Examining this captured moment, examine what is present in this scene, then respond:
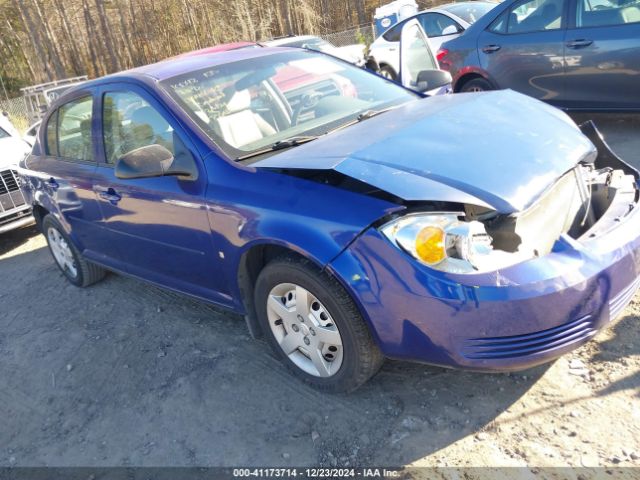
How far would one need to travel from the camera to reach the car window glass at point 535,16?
5919 mm

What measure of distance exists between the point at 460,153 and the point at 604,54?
378 centimetres

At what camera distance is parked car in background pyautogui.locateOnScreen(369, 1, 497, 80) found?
9359 millimetres

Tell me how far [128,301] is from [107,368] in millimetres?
960

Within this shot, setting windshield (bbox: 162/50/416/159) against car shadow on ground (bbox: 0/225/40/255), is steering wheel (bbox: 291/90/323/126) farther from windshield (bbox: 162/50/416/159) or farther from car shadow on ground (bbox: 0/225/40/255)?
car shadow on ground (bbox: 0/225/40/255)

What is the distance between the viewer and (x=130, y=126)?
3617 millimetres

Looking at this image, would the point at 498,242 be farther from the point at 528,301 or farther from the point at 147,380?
the point at 147,380

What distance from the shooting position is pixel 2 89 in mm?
23141

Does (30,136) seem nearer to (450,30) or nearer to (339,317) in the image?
(450,30)

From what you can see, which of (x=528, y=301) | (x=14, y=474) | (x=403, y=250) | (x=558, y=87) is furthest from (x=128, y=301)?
(x=558, y=87)

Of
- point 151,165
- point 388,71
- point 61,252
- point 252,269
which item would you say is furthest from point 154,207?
point 388,71

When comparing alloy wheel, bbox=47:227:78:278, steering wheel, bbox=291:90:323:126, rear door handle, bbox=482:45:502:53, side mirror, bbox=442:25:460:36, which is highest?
steering wheel, bbox=291:90:323:126

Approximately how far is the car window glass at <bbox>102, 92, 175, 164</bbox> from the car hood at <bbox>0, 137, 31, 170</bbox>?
10.4 feet

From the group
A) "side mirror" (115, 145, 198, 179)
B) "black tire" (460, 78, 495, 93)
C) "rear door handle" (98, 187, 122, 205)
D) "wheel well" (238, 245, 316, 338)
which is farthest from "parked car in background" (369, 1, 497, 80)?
"wheel well" (238, 245, 316, 338)

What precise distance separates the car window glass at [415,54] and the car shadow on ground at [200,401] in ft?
9.17
